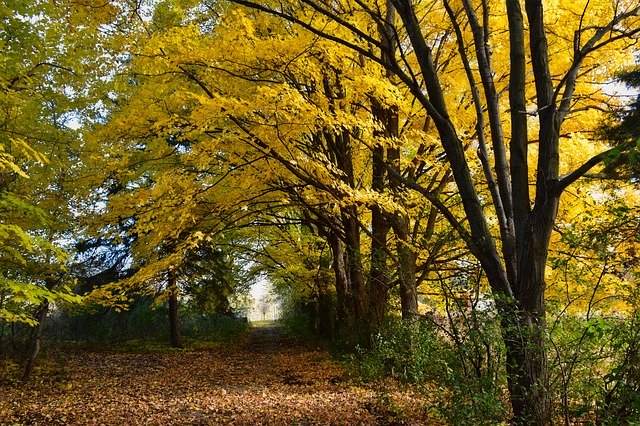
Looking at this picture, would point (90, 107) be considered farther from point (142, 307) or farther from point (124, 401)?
point (142, 307)

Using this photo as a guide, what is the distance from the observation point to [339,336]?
1250 cm

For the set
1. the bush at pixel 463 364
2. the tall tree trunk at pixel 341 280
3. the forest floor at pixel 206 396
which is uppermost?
the tall tree trunk at pixel 341 280

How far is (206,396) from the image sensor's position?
7738 mm

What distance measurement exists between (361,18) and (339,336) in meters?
8.40

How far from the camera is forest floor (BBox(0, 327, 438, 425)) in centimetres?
600

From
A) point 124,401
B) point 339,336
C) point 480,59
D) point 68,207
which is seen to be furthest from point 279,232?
point 480,59

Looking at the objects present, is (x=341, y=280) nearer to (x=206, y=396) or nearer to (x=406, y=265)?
(x=406, y=265)

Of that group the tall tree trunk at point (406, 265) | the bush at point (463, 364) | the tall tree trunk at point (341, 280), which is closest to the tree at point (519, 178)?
the bush at point (463, 364)

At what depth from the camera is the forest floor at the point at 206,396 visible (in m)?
6.00

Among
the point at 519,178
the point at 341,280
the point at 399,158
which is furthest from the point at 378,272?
the point at 519,178

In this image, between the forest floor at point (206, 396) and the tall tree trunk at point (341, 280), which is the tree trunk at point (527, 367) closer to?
the forest floor at point (206, 396)

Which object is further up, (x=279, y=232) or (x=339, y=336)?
(x=279, y=232)

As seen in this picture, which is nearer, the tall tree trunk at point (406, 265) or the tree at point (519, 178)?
the tree at point (519, 178)

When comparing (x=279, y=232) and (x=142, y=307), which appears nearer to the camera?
(x=279, y=232)
